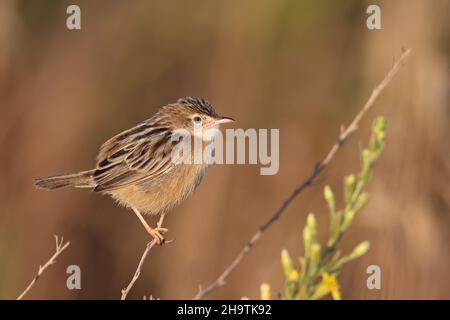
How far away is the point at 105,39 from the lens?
25.8 feet

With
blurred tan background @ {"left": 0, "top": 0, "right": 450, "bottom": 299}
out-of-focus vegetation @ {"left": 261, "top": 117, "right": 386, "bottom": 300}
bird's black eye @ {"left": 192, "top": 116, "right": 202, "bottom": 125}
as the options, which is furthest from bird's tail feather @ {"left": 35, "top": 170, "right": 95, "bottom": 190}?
out-of-focus vegetation @ {"left": 261, "top": 117, "right": 386, "bottom": 300}

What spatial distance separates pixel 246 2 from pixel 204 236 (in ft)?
8.62

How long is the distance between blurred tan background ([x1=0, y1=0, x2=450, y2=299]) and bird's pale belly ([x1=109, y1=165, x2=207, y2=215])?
259 cm

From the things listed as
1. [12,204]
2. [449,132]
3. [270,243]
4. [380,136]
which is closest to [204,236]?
[270,243]

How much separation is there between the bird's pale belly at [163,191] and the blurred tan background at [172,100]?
259 centimetres

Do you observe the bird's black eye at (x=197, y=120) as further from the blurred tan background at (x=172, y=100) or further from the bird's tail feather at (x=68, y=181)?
the blurred tan background at (x=172, y=100)

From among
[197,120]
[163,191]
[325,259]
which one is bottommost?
[325,259]

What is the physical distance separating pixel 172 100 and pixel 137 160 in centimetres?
299

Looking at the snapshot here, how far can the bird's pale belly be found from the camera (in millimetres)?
4703

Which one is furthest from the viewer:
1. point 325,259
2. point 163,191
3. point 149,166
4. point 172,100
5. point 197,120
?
point 172,100

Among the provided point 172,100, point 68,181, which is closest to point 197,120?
point 68,181

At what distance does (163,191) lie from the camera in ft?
15.8

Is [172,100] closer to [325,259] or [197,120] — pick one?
[197,120]
